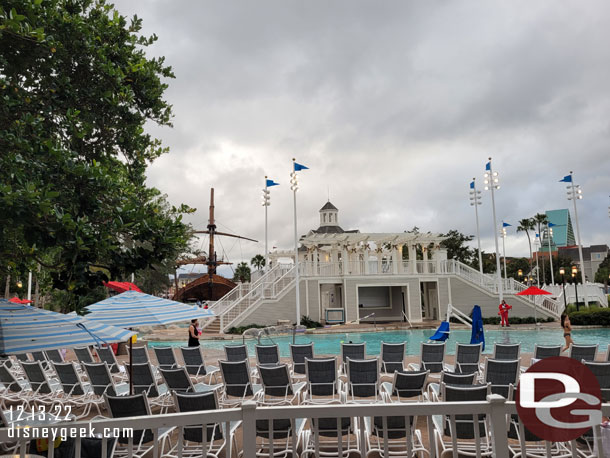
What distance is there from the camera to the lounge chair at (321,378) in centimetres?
718

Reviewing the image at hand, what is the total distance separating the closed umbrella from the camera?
7.94 meters

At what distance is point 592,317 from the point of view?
2614 centimetres

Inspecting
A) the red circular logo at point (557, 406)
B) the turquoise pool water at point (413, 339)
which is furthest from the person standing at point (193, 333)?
the red circular logo at point (557, 406)

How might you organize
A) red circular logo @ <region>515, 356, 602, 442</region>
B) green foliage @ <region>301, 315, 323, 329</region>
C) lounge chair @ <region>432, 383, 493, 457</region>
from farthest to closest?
green foliage @ <region>301, 315, 323, 329</region> < lounge chair @ <region>432, 383, 493, 457</region> < red circular logo @ <region>515, 356, 602, 442</region>

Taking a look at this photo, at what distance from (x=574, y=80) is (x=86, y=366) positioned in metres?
30.2

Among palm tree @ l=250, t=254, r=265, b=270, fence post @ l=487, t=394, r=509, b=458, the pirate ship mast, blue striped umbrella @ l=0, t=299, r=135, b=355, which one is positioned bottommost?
fence post @ l=487, t=394, r=509, b=458

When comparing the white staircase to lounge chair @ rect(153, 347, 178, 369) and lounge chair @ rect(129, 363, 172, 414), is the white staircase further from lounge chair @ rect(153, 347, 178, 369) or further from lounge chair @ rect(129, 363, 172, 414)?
lounge chair @ rect(129, 363, 172, 414)

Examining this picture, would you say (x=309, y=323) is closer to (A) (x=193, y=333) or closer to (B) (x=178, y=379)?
(A) (x=193, y=333)

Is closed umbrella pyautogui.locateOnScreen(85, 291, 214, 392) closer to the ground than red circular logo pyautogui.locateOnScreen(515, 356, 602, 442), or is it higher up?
higher up

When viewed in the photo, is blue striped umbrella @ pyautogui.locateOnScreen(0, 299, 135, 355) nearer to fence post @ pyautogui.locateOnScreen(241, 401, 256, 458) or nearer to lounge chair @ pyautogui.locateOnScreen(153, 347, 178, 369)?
fence post @ pyautogui.locateOnScreen(241, 401, 256, 458)

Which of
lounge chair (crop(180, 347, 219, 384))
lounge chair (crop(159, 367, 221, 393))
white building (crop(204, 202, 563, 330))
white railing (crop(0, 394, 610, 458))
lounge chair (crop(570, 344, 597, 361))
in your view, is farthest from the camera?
white building (crop(204, 202, 563, 330))

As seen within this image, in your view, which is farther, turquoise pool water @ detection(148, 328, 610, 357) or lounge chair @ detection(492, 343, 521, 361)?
turquoise pool water @ detection(148, 328, 610, 357)

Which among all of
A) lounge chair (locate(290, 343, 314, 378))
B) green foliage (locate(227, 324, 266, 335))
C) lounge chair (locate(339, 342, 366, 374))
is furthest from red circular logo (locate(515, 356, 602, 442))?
green foliage (locate(227, 324, 266, 335))

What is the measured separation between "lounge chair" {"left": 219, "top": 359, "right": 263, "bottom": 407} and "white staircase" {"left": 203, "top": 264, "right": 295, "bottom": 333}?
61.9 ft
